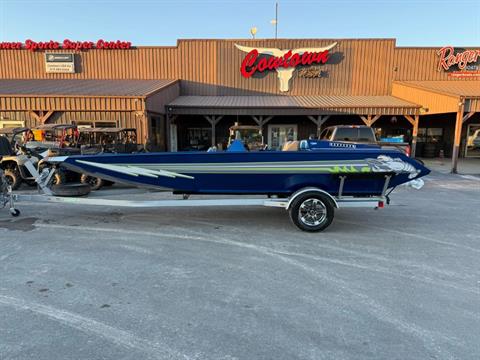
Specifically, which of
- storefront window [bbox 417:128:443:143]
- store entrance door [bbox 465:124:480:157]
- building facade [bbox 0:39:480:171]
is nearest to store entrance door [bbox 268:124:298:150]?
building facade [bbox 0:39:480:171]

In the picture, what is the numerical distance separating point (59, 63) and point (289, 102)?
14512mm

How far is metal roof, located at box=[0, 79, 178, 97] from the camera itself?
15.7 m

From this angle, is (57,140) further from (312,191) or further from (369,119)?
(369,119)

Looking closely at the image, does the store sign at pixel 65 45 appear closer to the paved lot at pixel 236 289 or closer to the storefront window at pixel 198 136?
the storefront window at pixel 198 136

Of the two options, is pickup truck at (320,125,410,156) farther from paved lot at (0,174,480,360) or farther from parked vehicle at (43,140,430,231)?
parked vehicle at (43,140,430,231)

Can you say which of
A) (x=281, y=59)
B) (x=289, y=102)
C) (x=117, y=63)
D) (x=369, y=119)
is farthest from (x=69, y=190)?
(x=281, y=59)

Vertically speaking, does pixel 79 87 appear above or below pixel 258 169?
above

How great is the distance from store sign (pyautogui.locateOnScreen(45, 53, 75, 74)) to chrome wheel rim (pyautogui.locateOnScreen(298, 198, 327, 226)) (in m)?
20.6

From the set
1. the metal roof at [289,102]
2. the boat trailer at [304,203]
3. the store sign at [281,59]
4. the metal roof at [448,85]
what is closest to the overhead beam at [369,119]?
the metal roof at [289,102]

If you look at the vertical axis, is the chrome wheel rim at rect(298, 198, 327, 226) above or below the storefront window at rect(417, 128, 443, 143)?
below

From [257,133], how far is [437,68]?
44.3 feet

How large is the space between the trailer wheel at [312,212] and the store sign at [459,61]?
19.9m

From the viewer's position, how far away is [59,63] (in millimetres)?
21078

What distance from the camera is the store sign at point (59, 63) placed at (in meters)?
21.0
